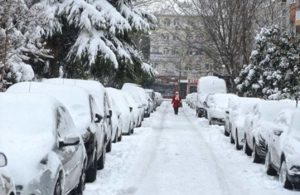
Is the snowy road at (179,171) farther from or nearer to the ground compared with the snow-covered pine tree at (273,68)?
nearer to the ground

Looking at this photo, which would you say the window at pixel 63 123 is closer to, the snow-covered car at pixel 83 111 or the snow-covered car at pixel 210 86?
the snow-covered car at pixel 83 111

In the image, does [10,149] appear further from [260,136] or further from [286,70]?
[286,70]

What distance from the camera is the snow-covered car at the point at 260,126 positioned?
14452mm

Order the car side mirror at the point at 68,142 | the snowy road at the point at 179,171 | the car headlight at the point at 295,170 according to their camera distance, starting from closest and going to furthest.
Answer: the car side mirror at the point at 68,142, the car headlight at the point at 295,170, the snowy road at the point at 179,171

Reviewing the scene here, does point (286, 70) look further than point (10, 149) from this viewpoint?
Yes

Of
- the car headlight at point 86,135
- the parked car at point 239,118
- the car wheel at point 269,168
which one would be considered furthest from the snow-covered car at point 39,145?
the parked car at point 239,118

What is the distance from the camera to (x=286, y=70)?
24.6 metres

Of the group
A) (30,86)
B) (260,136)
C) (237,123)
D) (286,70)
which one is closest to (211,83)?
(286,70)

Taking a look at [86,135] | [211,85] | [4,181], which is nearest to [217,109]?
[211,85]

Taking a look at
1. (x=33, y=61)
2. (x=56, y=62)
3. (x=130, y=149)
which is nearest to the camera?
(x=130, y=149)

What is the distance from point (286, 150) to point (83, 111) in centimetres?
372

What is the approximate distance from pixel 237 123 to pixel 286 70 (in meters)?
6.05

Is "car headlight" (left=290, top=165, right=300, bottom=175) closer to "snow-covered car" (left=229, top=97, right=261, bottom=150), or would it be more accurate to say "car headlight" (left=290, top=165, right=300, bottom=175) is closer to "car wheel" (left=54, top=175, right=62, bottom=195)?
"car wheel" (left=54, top=175, right=62, bottom=195)

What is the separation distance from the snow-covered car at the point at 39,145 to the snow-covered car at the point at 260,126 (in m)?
5.97
